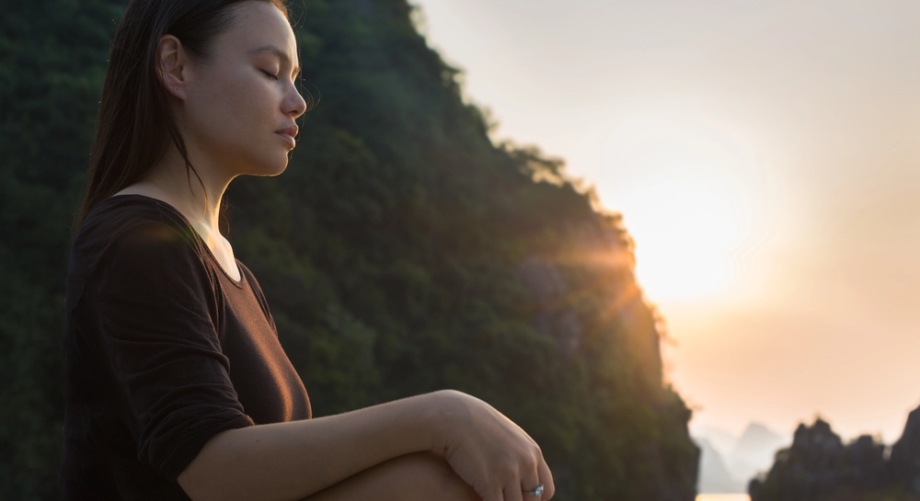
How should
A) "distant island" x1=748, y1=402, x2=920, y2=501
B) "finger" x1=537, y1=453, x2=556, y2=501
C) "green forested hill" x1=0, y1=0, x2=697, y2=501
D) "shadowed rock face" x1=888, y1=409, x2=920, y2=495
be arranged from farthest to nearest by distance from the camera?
1. "distant island" x1=748, y1=402, x2=920, y2=501
2. "shadowed rock face" x1=888, y1=409, x2=920, y2=495
3. "green forested hill" x1=0, y1=0, x2=697, y2=501
4. "finger" x1=537, y1=453, x2=556, y2=501

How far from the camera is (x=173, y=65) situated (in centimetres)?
142

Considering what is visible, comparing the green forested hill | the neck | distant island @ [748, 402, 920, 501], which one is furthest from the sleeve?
distant island @ [748, 402, 920, 501]

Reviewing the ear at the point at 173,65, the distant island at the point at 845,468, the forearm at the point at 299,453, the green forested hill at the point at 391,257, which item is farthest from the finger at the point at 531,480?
the distant island at the point at 845,468

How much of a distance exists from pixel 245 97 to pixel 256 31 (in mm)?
115

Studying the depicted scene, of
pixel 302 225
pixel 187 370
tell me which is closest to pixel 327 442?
pixel 187 370

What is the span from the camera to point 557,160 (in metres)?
39.6

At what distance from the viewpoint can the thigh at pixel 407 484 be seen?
1.06 meters

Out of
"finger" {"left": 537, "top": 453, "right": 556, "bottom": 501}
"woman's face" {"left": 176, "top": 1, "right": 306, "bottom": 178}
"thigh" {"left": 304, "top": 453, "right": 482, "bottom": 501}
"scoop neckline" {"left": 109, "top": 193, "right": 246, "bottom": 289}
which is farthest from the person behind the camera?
"woman's face" {"left": 176, "top": 1, "right": 306, "bottom": 178}

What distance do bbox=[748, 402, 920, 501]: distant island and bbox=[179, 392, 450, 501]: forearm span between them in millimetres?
40216

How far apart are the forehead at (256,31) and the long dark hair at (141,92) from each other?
0.04ft

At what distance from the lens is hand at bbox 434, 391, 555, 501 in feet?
3.58

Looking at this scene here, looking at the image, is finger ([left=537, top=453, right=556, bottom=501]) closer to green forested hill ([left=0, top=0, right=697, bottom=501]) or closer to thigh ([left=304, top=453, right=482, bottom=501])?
thigh ([left=304, top=453, right=482, bottom=501])

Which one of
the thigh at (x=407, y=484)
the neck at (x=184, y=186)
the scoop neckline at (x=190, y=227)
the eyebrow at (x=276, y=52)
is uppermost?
the eyebrow at (x=276, y=52)

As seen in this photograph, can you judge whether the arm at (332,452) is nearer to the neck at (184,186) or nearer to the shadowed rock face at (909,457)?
the neck at (184,186)
